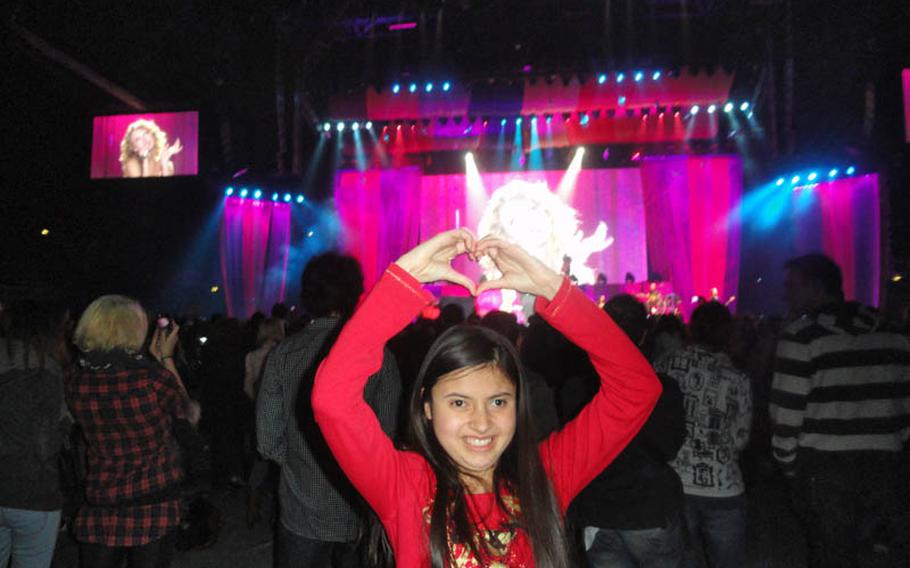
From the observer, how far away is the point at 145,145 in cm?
1212

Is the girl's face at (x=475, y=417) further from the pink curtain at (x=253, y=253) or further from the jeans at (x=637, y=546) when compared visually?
the pink curtain at (x=253, y=253)

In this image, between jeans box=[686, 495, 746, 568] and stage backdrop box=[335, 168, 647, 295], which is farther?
stage backdrop box=[335, 168, 647, 295]

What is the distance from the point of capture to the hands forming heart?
4.37ft

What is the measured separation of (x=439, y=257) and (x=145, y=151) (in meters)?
12.8

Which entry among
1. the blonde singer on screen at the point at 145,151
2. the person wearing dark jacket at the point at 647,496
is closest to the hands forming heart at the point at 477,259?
the person wearing dark jacket at the point at 647,496

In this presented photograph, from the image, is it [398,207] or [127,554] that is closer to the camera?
Result: [127,554]

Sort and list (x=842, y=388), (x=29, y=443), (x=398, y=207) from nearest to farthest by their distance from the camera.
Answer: (x=29, y=443)
(x=842, y=388)
(x=398, y=207)

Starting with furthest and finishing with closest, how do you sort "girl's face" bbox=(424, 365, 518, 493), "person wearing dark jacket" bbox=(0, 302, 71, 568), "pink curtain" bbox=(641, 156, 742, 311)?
"pink curtain" bbox=(641, 156, 742, 311)
"person wearing dark jacket" bbox=(0, 302, 71, 568)
"girl's face" bbox=(424, 365, 518, 493)

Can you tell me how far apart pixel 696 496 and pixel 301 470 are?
1.91 m

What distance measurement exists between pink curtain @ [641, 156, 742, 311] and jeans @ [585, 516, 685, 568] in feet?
33.5

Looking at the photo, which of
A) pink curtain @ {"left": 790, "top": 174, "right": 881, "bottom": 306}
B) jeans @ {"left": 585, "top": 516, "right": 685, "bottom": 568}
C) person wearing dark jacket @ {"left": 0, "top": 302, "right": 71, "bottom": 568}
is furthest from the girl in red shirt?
pink curtain @ {"left": 790, "top": 174, "right": 881, "bottom": 306}

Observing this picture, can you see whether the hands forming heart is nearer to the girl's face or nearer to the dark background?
the girl's face

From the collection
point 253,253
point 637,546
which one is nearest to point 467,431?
point 637,546

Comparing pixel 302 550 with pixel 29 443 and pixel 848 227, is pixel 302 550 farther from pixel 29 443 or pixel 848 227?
pixel 848 227
